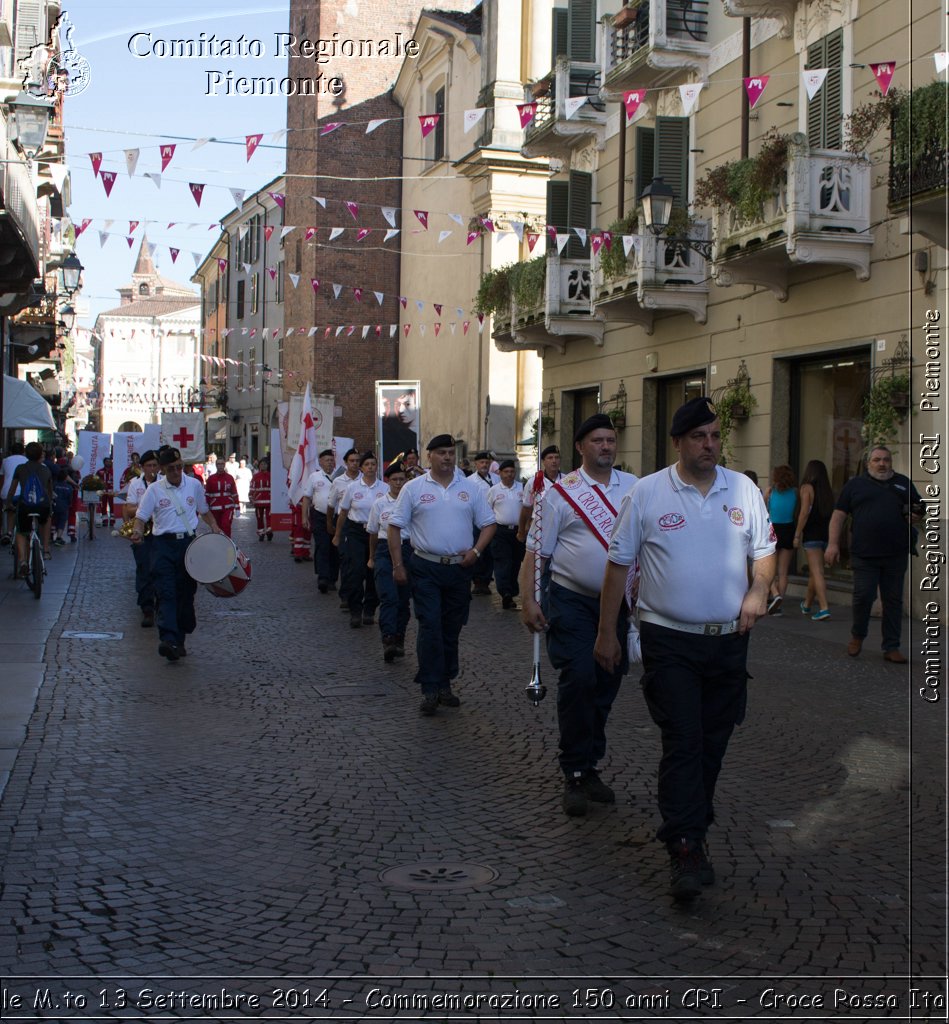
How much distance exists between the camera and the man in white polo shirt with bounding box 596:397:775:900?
5.17m

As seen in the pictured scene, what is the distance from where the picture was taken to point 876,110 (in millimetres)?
15469

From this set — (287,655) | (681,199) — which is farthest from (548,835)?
(681,199)

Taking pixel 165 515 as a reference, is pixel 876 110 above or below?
above

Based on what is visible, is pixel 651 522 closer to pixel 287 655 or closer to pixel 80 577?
pixel 287 655

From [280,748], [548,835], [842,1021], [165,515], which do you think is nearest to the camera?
[842,1021]

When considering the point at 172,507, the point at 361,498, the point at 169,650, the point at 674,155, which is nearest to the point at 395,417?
the point at 674,155

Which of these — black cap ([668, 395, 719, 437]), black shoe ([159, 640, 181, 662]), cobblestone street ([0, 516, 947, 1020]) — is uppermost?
black cap ([668, 395, 719, 437])

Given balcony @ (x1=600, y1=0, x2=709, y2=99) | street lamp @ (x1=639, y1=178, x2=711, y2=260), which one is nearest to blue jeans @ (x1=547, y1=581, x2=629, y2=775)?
street lamp @ (x1=639, y1=178, x2=711, y2=260)

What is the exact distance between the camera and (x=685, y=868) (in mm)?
5000

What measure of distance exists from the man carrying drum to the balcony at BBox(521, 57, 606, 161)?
1509cm

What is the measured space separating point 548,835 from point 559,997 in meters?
1.97

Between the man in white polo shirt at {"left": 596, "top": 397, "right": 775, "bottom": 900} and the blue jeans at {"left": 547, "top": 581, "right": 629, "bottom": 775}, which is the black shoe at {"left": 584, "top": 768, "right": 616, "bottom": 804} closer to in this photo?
the blue jeans at {"left": 547, "top": 581, "right": 629, "bottom": 775}

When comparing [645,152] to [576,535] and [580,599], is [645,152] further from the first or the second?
[580,599]

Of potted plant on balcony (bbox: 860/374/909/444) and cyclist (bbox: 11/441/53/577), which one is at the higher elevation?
potted plant on balcony (bbox: 860/374/909/444)
